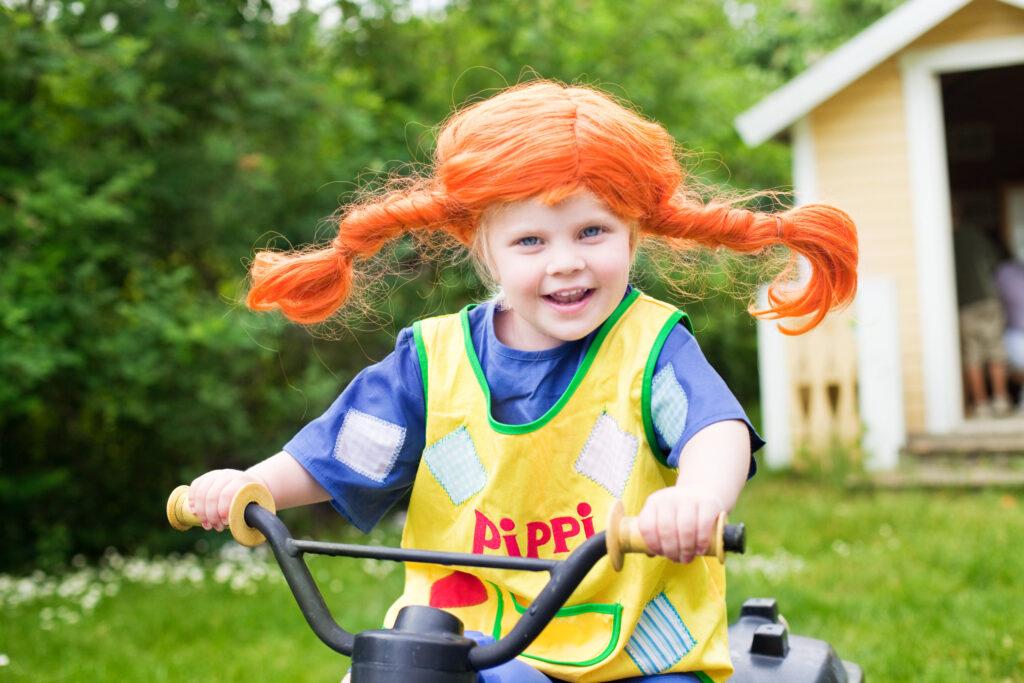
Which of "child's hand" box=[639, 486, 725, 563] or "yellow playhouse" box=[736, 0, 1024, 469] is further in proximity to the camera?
"yellow playhouse" box=[736, 0, 1024, 469]

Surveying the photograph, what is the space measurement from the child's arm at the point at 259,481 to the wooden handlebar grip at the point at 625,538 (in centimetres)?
67

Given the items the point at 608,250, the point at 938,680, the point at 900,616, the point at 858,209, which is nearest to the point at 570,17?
the point at 858,209

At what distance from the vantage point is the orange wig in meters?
1.95

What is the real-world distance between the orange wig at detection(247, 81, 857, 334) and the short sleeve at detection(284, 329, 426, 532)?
197 millimetres

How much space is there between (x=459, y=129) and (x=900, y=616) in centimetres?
269

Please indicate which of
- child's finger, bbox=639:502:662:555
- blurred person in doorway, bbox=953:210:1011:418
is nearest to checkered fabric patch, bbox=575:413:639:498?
child's finger, bbox=639:502:662:555

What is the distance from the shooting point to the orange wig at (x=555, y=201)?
6.41 ft

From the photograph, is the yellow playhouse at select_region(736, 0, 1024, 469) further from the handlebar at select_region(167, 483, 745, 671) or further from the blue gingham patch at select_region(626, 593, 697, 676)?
the handlebar at select_region(167, 483, 745, 671)

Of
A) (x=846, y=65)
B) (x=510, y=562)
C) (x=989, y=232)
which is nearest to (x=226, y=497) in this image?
(x=510, y=562)

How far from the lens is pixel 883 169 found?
8062 mm

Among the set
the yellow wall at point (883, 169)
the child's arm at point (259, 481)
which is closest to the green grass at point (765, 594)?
the child's arm at point (259, 481)

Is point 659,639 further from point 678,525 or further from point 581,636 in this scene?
point 678,525

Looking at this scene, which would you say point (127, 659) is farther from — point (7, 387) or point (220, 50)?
point (220, 50)

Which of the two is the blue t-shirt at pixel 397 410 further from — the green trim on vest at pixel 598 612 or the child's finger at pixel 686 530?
the child's finger at pixel 686 530
